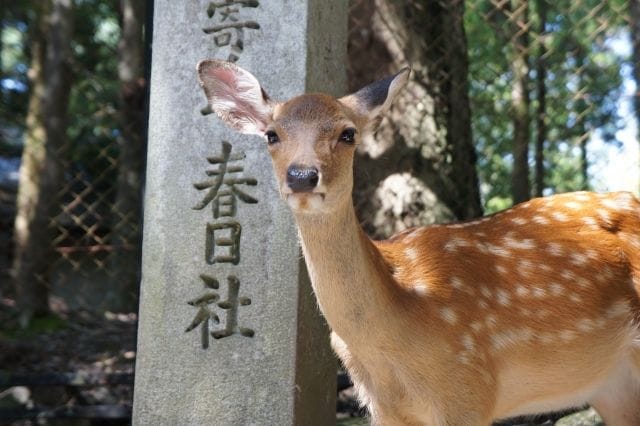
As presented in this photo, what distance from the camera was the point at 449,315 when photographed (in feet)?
9.61

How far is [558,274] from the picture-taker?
3193mm

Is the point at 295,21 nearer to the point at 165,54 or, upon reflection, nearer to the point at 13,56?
the point at 165,54

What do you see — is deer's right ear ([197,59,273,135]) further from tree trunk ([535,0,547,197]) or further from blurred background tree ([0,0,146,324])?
tree trunk ([535,0,547,197])

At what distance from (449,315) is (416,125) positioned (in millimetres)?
2090

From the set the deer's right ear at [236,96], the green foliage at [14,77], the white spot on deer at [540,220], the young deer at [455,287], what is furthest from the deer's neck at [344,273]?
the green foliage at [14,77]

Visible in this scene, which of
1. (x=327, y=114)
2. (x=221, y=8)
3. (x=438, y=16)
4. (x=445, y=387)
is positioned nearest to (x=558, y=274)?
(x=445, y=387)

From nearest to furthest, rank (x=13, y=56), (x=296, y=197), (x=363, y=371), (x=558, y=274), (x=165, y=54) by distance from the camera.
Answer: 1. (x=296, y=197)
2. (x=363, y=371)
3. (x=558, y=274)
4. (x=165, y=54)
5. (x=13, y=56)

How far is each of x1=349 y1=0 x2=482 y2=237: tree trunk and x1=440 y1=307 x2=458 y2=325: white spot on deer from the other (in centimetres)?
186

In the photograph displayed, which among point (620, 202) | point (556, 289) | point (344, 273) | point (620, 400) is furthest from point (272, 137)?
point (620, 400)

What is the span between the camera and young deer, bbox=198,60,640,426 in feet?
9.04

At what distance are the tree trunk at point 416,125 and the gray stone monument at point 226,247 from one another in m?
1.18

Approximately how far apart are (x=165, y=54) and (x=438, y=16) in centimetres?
194

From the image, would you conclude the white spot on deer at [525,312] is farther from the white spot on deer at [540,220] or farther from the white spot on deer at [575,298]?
the white spot on deer at [540,220]

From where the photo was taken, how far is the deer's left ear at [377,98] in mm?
2996
